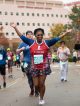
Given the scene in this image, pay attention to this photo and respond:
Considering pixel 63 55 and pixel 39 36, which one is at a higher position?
pixel 39 36

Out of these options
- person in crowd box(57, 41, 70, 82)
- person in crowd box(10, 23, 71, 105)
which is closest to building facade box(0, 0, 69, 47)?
person in crowd box(57, 41, 70, 82)

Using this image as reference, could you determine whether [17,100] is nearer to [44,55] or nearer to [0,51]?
[44,55]

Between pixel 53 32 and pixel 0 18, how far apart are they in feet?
139

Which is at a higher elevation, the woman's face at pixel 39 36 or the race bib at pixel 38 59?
the woman's face at pixel 39 36

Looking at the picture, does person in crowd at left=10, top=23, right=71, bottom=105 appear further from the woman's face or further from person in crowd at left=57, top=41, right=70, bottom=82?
person in crowd at left=57, top=41, right=70, bottom=82

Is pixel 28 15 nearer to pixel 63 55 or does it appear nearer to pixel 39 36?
pixel 63 55

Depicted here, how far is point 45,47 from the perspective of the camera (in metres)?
11.4

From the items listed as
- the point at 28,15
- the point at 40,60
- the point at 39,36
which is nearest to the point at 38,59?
the point at 40,60

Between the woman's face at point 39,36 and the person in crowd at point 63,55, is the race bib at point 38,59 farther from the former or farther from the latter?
the person in crowd at point 63,55

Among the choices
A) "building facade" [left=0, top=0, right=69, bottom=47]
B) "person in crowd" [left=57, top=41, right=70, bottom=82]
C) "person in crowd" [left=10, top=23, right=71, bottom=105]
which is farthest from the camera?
"building facade" [left=0, top=0, right=69, bottom=47]

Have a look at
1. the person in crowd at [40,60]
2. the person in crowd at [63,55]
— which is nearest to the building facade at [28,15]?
the person in crowd at [63,55]

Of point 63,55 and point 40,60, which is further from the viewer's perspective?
point 63,55

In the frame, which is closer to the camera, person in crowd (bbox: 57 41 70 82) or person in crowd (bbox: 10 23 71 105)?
person in crowd (bbox: 10 23 71 105)

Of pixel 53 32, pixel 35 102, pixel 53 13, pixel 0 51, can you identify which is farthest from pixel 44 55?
pixel 53 13
